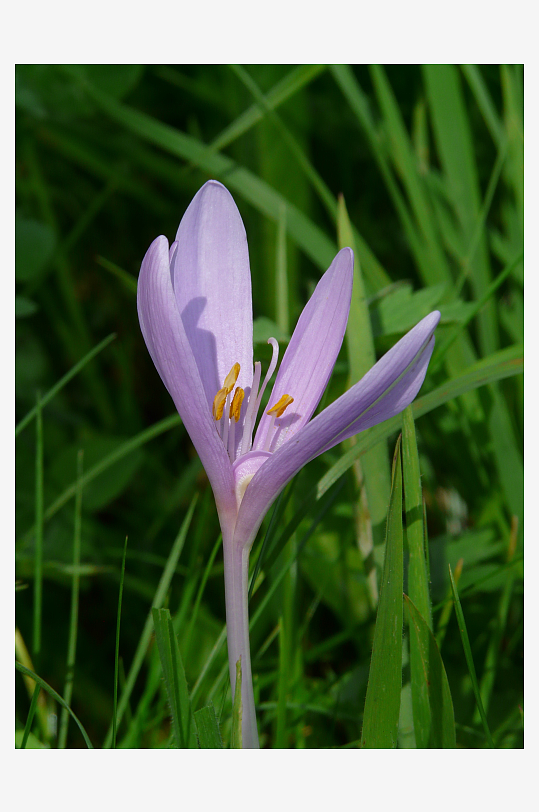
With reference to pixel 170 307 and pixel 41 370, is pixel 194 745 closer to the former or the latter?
pixel 170 307

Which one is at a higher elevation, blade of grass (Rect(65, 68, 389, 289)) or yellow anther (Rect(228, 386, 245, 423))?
blade of grass (Rect(65, 68, 389, 289))

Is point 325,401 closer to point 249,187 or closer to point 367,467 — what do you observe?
point 367,467

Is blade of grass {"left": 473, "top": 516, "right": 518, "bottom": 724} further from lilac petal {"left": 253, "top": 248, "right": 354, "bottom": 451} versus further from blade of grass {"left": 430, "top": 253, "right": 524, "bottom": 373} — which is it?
lilac petal {"left": 253, "top": 248, "right": 354, "bottom": 451}

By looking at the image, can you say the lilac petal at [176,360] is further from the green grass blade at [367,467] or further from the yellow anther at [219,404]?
the green grass blade at [367,467]

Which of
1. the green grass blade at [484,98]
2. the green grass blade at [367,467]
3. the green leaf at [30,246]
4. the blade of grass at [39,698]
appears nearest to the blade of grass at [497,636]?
the green grass blade at [367,467]

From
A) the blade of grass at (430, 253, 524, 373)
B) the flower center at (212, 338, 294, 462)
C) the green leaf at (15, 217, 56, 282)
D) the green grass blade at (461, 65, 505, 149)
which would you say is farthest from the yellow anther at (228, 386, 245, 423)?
the green grass blade at (461, 65, 505, 149)

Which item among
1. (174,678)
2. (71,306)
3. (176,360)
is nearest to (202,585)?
(174,678)
